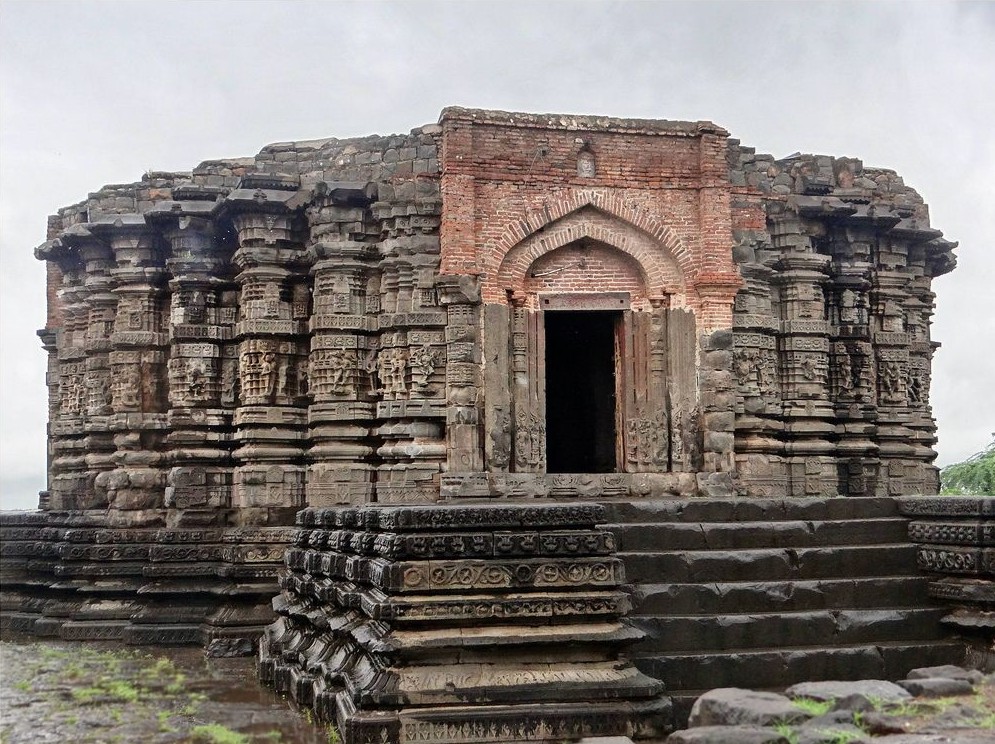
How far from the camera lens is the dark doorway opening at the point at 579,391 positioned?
1817 centimetres

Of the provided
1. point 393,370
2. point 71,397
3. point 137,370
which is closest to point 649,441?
point 393,370

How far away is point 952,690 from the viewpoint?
6.67 metres

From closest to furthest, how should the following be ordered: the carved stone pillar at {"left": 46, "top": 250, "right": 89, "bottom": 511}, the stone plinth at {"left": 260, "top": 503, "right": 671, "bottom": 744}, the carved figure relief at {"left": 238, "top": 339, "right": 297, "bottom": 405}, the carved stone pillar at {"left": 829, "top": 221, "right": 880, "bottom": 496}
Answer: the stone plinth at {"left": 260, "top": 503, "right": 671, "bottom": 744}
the carved figure relief at {"left": 238, "top": 339, "right": 297, "bottom": 405}
the carved stone pillar at {"left": 829, "top": 221, "right": 880, "bottom": 496}
the carved stone pillar at {"left": 46, "top": 250, "right": 89, "bottom": 511}

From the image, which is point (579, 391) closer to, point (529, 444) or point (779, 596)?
point (529, 444)

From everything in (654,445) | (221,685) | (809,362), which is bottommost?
(221,685)

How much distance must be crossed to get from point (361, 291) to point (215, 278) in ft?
7.48

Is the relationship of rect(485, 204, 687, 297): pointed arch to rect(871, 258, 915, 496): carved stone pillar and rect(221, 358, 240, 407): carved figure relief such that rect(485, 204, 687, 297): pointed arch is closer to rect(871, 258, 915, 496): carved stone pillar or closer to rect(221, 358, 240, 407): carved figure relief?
rect(871, 258, 915, 496): carved stone pillar

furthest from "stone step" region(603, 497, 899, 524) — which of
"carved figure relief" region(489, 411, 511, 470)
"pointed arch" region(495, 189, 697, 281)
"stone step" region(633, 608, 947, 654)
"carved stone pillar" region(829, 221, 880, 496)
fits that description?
"carved stone pillar" region(829, 221, 880, 496)

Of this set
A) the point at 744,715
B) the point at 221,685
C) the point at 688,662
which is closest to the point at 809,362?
A: the point at 688,662

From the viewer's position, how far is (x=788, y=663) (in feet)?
29.1

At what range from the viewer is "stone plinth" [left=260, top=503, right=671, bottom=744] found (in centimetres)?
749

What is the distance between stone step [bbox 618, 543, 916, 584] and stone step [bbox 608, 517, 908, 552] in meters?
0.12

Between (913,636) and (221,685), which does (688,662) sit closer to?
(913,636)

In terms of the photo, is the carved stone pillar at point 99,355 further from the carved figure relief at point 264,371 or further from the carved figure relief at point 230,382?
the carved figure relief at point 264,371
